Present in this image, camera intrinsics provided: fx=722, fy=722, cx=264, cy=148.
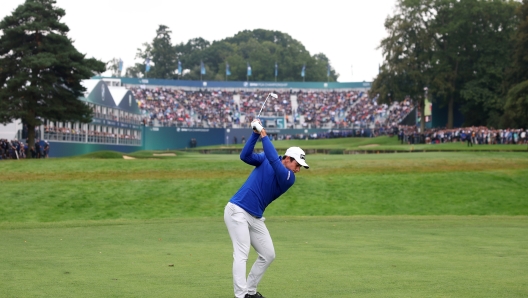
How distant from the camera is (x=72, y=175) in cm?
3522

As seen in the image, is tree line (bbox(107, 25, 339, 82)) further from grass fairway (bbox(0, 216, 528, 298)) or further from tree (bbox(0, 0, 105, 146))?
grass fairway (bbox(0, 216, 528, 298))

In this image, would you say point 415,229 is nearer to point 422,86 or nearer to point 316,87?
point 422,86

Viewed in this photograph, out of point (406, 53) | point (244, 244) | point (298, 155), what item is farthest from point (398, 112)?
point (244, 244)

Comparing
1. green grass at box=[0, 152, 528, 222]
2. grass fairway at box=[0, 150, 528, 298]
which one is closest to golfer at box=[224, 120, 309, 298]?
grass fairway at box=[0, 150, 528, 298]

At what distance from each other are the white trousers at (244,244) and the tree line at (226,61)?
128589 mm

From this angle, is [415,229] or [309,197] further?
[309,197]

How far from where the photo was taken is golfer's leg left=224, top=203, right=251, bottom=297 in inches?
379

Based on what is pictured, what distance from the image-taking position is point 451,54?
3324 inches

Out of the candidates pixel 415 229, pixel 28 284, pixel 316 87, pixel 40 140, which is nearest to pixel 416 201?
pixel 415 229

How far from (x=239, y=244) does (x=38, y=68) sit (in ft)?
141

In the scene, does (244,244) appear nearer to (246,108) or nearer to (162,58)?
(246,108)

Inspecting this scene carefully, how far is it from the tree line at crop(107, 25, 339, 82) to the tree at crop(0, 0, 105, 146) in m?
86.0

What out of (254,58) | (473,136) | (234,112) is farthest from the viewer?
(254,58)

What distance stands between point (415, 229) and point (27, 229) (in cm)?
1198
